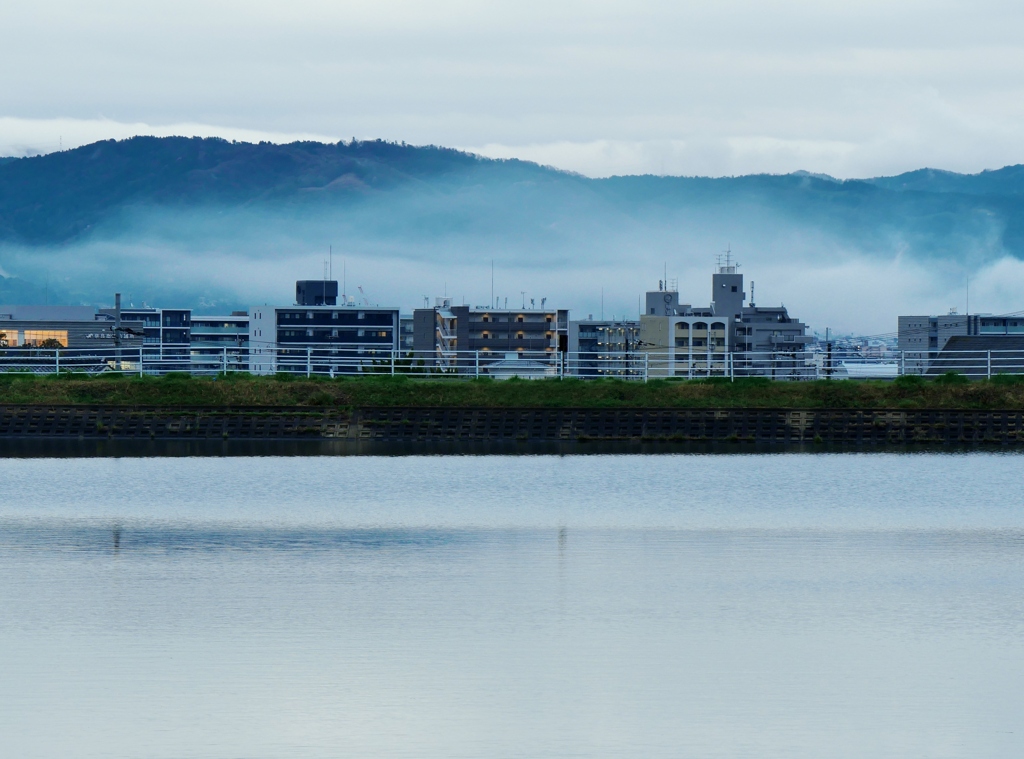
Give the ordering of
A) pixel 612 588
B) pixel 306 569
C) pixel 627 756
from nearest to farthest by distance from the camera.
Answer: pixel 627 756 < pixel 612 588 < pixel 306 569

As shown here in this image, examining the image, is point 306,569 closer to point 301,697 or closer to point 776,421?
point 301,697

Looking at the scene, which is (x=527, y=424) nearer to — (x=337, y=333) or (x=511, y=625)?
(x=511, y=625)

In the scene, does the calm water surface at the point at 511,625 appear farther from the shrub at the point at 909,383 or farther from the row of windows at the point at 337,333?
the row of windows at the point at 337,333

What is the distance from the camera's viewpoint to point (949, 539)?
14688mm

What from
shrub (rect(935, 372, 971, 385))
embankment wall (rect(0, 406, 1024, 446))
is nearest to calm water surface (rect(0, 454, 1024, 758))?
embankment wall (rect(0, 406, 1024, 446))

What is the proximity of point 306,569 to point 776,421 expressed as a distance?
19063mm

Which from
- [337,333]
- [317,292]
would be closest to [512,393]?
[337,333]

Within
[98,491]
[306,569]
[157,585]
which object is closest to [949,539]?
[306,569]

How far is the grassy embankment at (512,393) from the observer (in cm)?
3167

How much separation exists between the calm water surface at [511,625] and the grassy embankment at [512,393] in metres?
12.9

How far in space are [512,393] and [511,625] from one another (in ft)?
73.8

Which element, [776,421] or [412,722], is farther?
[776,421]

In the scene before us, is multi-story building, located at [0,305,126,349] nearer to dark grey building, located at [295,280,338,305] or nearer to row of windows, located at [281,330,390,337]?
row of windows, located at [281,330,390,337]

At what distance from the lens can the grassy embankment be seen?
104 feet
